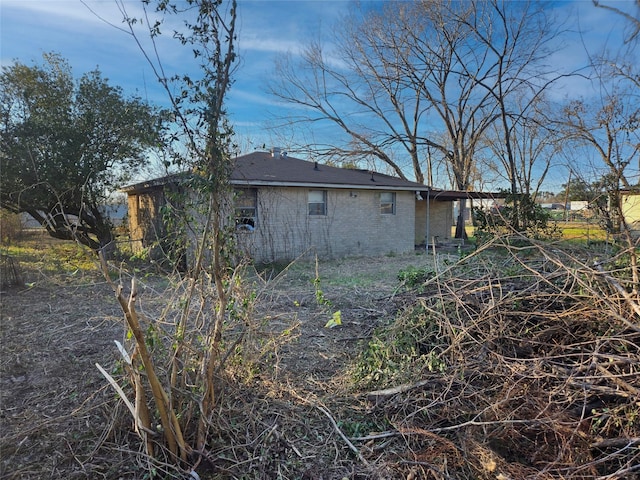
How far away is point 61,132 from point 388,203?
1041cm

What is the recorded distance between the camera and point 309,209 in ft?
42.1

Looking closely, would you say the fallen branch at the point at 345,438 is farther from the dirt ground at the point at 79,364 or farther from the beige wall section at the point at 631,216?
the beige wall section at the point at 631,216

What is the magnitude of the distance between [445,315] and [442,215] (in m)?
16.5

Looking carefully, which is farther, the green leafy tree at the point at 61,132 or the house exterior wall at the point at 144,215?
the house exterior wall at the point at 144,215

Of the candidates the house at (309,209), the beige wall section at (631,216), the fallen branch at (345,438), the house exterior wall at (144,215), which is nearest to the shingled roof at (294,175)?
the house at (309,209)

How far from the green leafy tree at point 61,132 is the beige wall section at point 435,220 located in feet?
40.8

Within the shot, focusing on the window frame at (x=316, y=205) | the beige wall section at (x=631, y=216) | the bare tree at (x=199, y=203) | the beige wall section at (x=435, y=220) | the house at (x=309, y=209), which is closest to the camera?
the bare tree at (x=199, y=203)

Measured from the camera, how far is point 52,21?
500cm

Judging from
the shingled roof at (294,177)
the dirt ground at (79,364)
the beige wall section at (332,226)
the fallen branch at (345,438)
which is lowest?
the fallen branch at (345,438)

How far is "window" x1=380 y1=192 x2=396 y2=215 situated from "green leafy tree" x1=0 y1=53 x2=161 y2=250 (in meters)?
8.14

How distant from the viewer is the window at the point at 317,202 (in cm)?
1290

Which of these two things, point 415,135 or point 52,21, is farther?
point 415,135

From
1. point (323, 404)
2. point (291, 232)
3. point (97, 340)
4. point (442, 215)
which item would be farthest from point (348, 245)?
point (323, 404)

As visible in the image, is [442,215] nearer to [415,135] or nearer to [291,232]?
[415,135]
